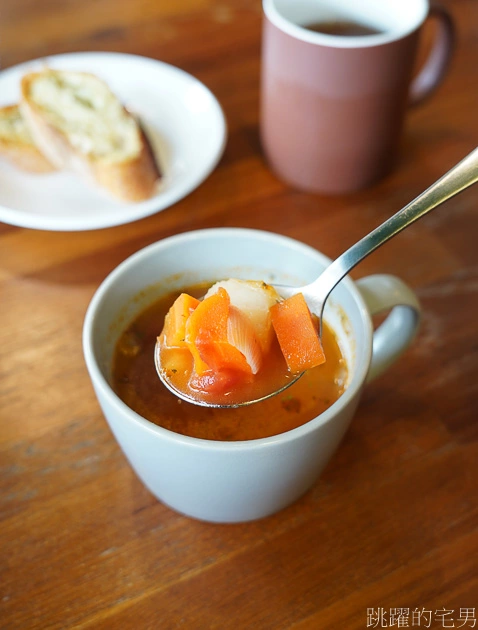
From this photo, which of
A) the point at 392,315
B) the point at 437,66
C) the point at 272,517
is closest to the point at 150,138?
the point at 437,66

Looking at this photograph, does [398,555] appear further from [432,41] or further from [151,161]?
[432,41]

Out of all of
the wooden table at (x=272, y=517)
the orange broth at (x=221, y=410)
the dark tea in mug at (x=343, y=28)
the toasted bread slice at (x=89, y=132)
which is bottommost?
the wooden table at (x=272, y=517)

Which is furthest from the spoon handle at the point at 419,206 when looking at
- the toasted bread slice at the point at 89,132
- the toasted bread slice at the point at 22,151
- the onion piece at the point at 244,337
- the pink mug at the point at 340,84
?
the toasted bread slice at the point at 22,151

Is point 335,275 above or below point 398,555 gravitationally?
above

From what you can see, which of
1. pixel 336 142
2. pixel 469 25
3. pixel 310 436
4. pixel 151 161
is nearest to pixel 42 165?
pixel 151 161

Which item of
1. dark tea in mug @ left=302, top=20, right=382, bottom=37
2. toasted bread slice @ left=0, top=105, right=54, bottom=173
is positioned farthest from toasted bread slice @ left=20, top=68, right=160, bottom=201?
dark tea in mug @ left=302, top=20, right=382, bottom=37

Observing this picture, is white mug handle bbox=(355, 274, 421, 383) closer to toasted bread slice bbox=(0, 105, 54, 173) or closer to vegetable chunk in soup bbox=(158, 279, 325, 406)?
vegetable chunk in soup bbox=(158, 279, 325, 406)

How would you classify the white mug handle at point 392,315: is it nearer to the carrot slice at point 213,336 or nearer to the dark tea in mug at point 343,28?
the carrot slice at point 213,336
